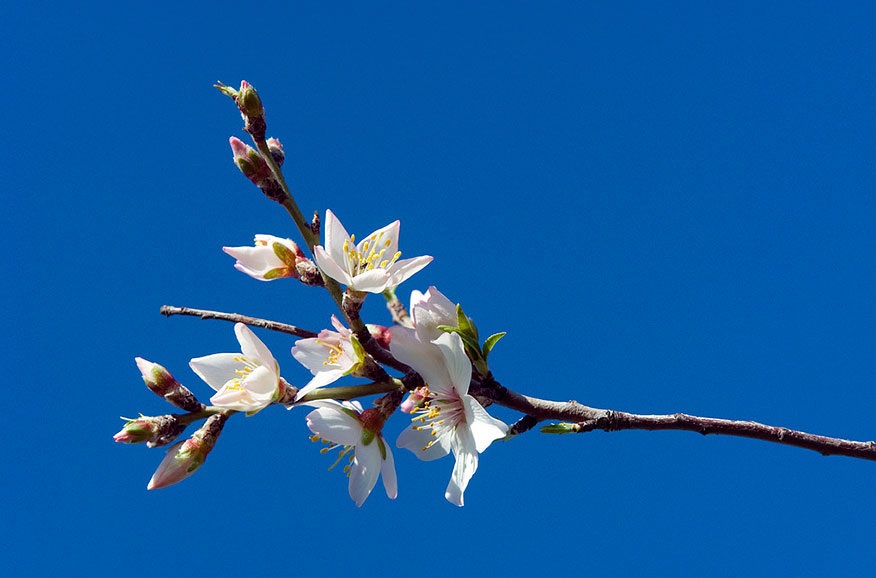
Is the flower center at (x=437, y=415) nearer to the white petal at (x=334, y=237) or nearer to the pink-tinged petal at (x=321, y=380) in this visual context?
the pink-tinged petal at (x=321, y=380)

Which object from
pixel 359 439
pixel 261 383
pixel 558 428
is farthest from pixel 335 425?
pixel 558 428

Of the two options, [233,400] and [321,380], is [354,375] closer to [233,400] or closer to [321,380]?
[321,380]

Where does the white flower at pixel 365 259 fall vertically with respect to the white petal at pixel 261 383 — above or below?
above

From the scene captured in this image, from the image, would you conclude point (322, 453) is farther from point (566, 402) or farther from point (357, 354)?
→ point (566, 402)

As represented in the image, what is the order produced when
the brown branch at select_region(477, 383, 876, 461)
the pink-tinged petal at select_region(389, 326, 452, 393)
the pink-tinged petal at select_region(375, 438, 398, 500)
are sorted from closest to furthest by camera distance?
the brown branch at select_region(477, 383, 876, 461)
the pink-tinged petal at select_region(389, 326, 452, 393)
the pink-tinged petal at select_region(375, 438, 398, 500)

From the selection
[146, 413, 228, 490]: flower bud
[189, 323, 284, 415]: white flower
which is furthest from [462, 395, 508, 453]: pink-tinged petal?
[146, 413, 228, 490]: flower bud

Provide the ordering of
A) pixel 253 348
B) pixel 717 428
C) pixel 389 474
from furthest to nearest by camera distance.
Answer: pixel 389 474, pixel 253 348, pixel 717 428

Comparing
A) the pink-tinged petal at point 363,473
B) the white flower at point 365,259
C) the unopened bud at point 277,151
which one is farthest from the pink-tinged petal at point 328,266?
the pink-tinged petal at point 363,473

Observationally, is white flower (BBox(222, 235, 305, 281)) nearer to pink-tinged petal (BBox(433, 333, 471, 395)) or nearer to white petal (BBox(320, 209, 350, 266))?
white petal (BBox(320, 209, 350, 266))
